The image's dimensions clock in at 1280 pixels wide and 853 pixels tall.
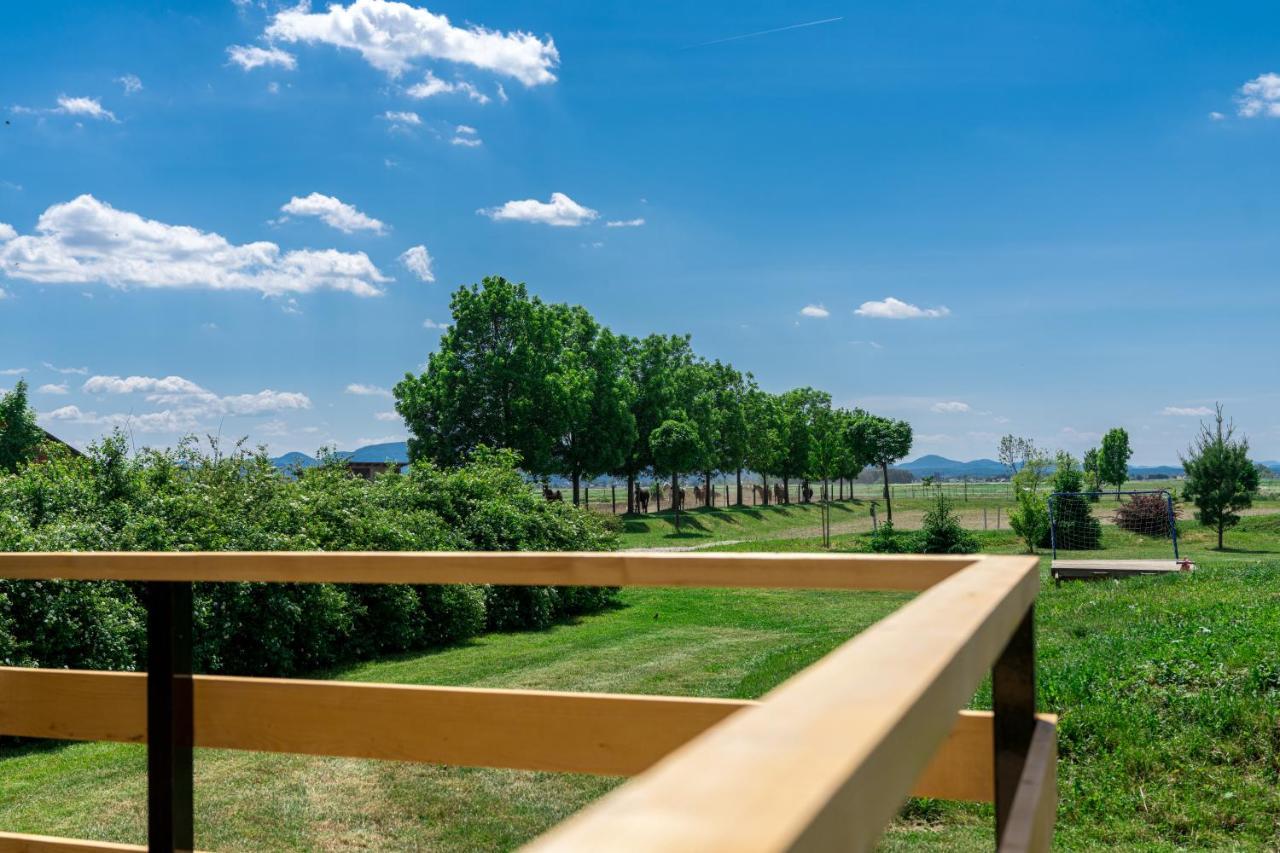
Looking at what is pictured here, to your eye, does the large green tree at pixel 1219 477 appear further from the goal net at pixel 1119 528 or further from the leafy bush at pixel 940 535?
the leafy bush at pixel 940 535

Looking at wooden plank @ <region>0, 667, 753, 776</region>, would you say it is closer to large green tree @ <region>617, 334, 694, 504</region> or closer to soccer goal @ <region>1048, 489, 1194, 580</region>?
soccer goal @ <region>1048, 489, 1194, 580</region>

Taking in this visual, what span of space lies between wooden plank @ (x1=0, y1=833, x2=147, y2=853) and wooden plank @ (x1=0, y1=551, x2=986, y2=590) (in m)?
0.62

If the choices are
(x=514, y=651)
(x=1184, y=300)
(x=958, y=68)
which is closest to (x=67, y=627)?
(x=514, y=651)

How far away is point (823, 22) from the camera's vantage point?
22.6m

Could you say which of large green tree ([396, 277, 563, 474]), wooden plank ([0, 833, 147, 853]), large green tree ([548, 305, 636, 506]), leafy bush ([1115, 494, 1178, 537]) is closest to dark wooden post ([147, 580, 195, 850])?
wooden plank ([0, 833, 147, 853])

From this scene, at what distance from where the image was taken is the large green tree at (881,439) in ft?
152

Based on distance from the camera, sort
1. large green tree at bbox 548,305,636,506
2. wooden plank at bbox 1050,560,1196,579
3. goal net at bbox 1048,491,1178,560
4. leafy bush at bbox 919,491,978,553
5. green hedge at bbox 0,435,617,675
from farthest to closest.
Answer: large green tree at bbox 548,305,636,506
goal net at bbox 1048,491,1178,560
leafy bush at bbox 919,491,978,553
wooden plank at bbox 1050,560,1196,579
green hedge at bbox 0,435,617,675

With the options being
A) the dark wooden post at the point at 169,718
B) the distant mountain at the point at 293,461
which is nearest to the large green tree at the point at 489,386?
the distant mountain at the point at 293,461

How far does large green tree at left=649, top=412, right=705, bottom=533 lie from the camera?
3700cm

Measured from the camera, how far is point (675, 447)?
3703 cm

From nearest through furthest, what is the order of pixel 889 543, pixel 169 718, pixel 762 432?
pixel 169 718, pixel 889 543, pixel 762 432

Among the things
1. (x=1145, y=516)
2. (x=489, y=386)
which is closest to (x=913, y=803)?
(x=1145, y=516)

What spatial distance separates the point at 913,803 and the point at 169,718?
390 centimetres

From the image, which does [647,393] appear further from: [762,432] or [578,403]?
[762,432]
